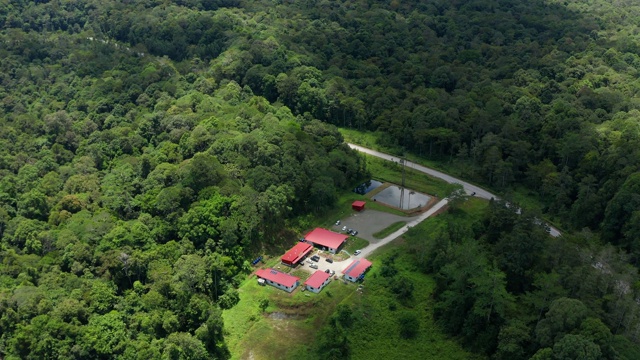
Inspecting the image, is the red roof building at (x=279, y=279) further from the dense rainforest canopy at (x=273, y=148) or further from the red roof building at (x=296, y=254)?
the dense rainforest canopy at (x=273, y=148)

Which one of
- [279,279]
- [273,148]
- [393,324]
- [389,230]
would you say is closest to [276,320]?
[279,279]

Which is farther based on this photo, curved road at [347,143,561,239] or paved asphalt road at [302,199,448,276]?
curved road at [347,143,561,239]

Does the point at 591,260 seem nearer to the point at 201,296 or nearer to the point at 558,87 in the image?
the point at 201,296

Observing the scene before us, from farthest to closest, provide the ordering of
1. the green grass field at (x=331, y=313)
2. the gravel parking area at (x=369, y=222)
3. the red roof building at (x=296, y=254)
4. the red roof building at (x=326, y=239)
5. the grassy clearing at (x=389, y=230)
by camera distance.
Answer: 1. the gravel parking area at (x=369, y=222)
2. the grassy clearing at (x=389, y=230)
3. the red roof building at (x=326, y=239)
4. the red roof building at (x=296, y=254)
5. the green grass field at (x=331, y=313)

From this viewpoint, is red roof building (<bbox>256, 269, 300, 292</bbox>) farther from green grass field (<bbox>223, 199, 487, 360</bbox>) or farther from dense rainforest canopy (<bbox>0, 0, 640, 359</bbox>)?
dense rainforest canopy (<bbox>0, 0, 640, 359</bbox>)

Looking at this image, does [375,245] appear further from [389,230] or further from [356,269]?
[356,269]

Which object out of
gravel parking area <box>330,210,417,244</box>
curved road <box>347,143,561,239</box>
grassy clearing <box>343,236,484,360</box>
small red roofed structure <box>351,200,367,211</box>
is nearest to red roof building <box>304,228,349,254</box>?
gravel parking area <box>330,210,417,244</box>

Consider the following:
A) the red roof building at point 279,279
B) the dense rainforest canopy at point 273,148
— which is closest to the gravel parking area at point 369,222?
the dense rainforest canopy at point 273,148
